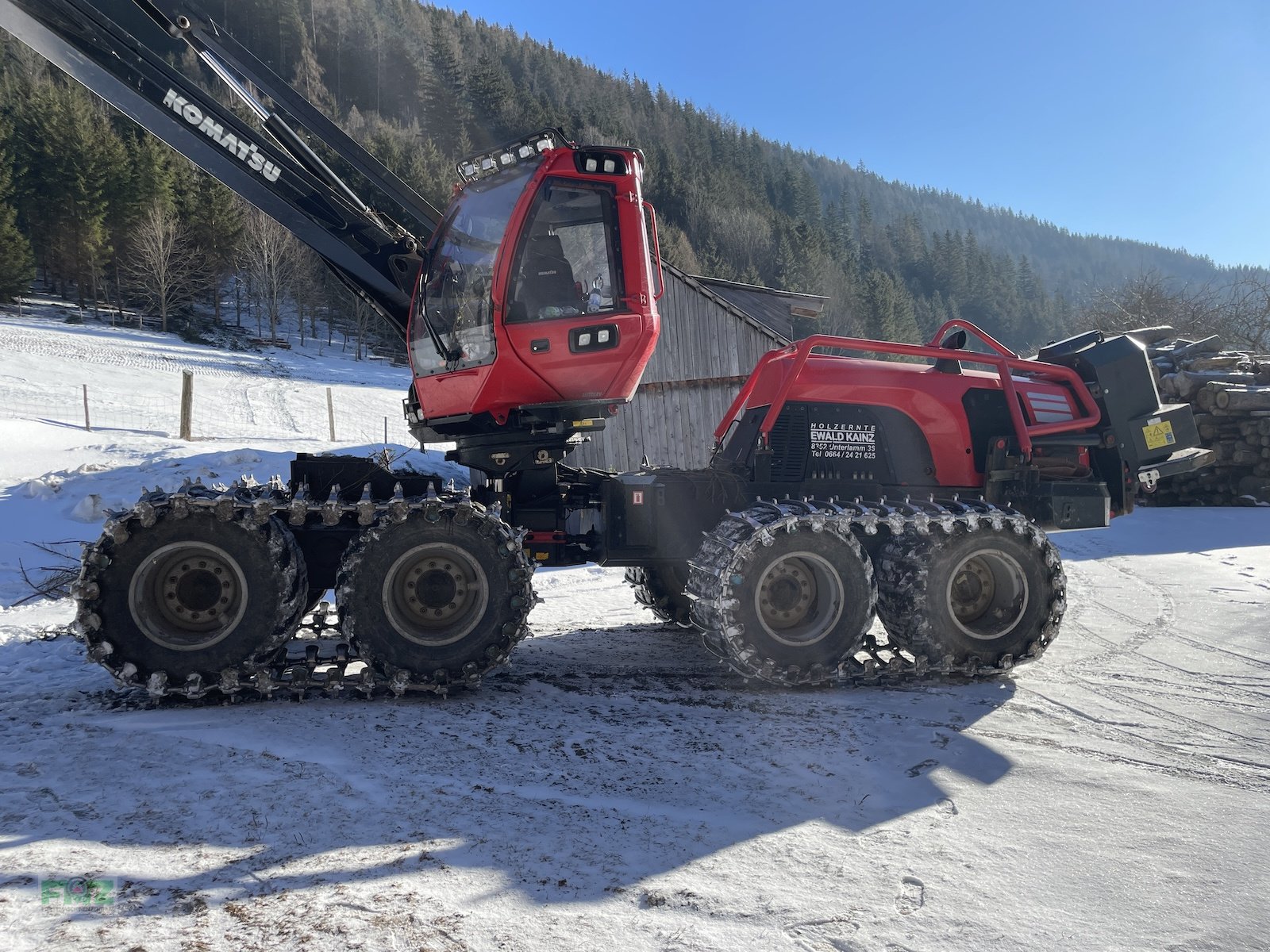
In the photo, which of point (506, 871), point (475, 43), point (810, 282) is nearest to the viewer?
point (506, 871)

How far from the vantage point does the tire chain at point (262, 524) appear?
438 cm

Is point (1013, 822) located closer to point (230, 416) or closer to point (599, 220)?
point (599, 220)

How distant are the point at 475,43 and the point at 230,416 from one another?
344 feet

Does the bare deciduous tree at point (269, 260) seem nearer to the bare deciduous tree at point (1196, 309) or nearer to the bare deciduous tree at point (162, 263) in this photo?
the bare deciduous tree at point (162, 263)

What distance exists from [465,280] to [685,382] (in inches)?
534

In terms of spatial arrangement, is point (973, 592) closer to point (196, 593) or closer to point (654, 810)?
point (654, 810)

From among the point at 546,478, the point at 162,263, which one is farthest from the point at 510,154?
the point at 162,263

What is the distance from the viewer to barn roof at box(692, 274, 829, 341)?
873 inches

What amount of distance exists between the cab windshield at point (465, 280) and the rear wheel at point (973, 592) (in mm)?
3146

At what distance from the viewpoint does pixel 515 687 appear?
504 centimetres

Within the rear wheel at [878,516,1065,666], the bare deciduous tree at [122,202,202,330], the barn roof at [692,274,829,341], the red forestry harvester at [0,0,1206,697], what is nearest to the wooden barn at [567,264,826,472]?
the barn roof at [692,274,829,341]

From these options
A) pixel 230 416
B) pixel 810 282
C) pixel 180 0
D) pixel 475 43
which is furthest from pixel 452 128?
pixel 180 0

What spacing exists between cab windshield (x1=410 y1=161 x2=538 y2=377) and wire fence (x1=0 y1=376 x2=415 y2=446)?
1439cm

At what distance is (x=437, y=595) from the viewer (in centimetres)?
490
